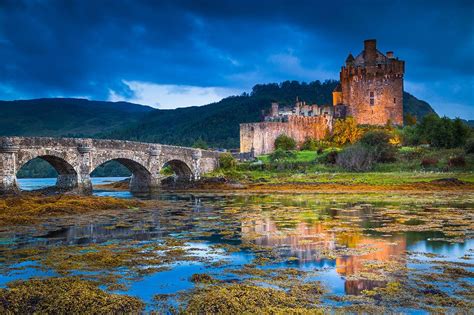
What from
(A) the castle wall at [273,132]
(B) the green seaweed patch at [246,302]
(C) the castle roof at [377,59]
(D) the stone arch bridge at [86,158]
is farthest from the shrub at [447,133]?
(B) the green seaweed patch at [246,302]

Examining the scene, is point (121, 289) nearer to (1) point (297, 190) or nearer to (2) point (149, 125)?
(1) point (297, 190)

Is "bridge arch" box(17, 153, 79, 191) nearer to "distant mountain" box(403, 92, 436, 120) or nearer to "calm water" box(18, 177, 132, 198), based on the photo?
"calm water" box(18, 177, 132, 198)

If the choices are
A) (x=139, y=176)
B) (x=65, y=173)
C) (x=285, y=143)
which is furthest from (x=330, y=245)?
(x=285, y=143)

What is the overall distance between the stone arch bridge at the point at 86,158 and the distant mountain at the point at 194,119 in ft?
164

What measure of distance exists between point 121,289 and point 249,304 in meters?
2.55

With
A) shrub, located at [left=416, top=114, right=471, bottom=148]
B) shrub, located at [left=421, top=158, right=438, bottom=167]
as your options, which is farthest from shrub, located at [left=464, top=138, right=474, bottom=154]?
shrub, located at [left=416, top=114, right=471, bottom=148]

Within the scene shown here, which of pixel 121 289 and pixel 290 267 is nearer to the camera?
pixel 121 289

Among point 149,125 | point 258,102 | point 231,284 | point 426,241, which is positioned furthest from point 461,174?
point 149,125

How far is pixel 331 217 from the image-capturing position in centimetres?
2038

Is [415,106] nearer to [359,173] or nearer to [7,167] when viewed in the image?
[359,173]

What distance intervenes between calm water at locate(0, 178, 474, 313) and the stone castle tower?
49554 mm

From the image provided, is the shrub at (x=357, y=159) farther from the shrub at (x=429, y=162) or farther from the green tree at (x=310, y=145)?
the green tree at (x=310, y=145)

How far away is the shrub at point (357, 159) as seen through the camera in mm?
49469

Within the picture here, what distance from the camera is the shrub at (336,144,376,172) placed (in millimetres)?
49469
